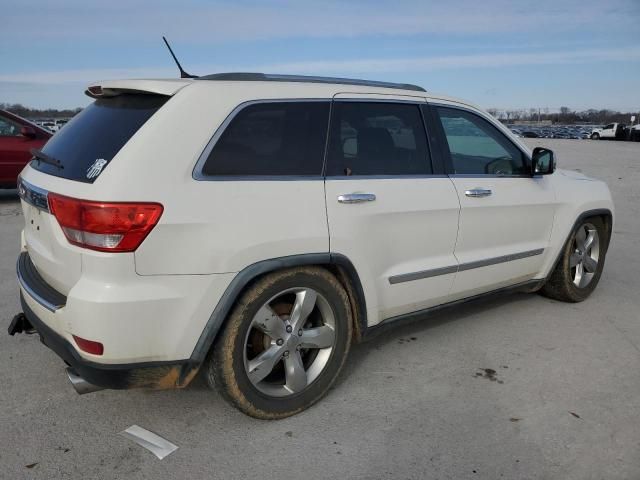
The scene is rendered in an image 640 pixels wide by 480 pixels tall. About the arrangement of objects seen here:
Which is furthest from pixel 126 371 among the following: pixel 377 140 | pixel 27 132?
pixel 27 132

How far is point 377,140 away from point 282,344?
54.0 inches

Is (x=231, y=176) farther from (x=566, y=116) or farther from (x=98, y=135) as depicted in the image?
(x=566, y=116)

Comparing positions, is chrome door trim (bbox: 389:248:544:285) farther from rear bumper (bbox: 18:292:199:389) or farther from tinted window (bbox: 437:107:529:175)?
rear bumper (bbox: 18:292:199:389)

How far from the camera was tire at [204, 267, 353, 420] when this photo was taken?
272 cm

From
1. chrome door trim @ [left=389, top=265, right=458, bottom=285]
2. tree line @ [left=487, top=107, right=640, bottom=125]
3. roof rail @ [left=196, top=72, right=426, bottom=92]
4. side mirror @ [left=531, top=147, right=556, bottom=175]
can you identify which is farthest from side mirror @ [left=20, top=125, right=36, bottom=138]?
tree line @ [left=487, top=107, right=640, bottom=125]

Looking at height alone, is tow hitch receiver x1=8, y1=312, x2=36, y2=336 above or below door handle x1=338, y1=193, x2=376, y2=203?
below

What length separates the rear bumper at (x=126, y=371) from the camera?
2475mm

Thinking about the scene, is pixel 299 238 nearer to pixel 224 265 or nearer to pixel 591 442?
pixel 224 265

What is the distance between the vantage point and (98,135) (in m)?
2.75

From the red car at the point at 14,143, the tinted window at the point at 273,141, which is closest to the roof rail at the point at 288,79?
the tinted window at the point at 273,141

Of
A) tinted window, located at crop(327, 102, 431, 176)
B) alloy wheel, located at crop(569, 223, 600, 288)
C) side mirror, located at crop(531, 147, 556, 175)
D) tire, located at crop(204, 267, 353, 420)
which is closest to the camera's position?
tire, located at crop(204, 267, 353, 420)

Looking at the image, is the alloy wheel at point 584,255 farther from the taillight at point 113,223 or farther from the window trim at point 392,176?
the taillight at point 113,223

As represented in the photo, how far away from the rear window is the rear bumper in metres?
0.80

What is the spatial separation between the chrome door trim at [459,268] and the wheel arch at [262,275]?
0.31m
